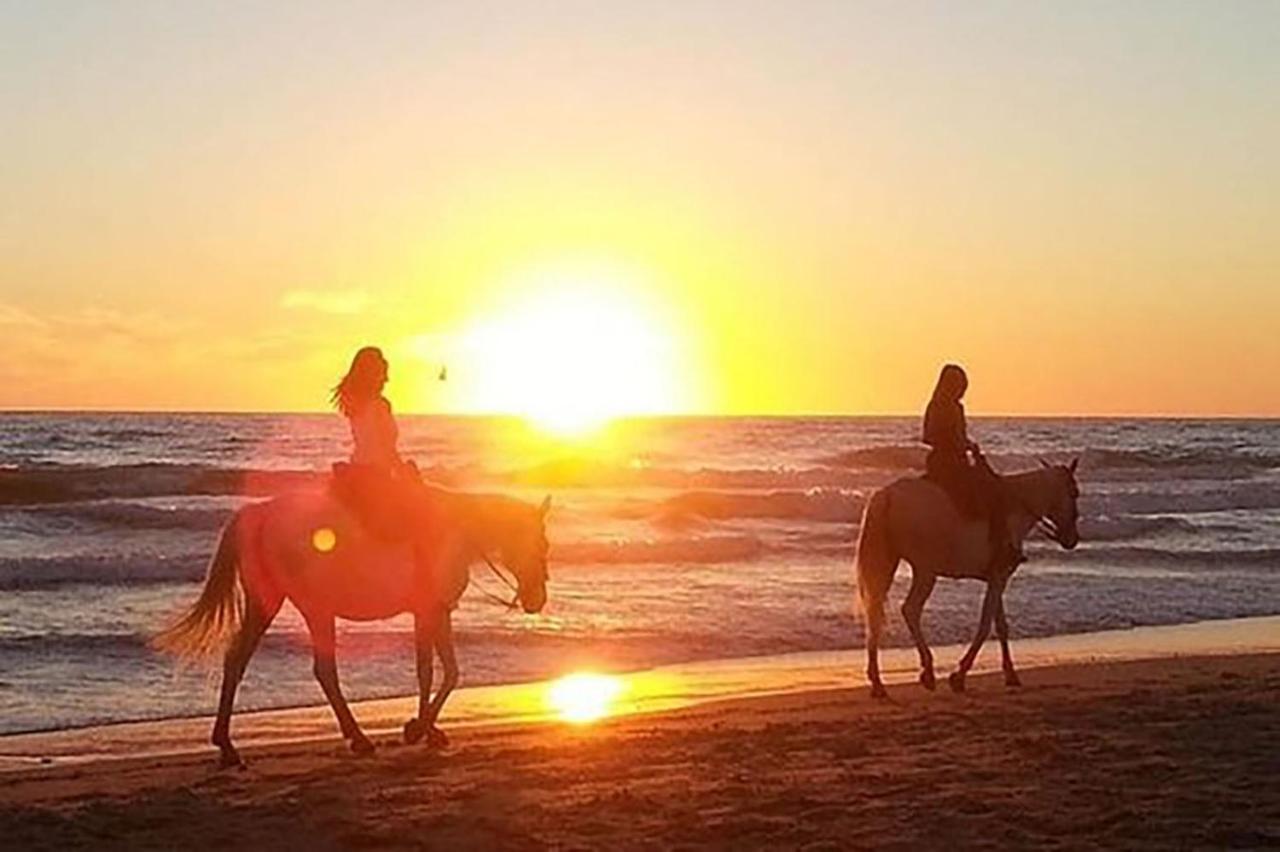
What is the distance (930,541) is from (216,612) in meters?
5.33

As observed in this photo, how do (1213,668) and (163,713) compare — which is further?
(1213,668)

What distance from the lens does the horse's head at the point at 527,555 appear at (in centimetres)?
999

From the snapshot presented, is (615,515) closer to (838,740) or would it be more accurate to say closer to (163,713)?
(163,713)

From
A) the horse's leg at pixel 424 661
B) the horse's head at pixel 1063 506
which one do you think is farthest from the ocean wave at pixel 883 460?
the horse's leg at pixel 424 661

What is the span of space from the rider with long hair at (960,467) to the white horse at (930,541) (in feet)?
0.26

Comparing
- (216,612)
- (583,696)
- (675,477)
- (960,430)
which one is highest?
(960,430)

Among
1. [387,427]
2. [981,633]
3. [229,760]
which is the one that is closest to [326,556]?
[387,427]

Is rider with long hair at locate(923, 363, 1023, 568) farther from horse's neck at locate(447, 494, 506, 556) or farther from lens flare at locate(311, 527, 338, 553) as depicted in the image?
lens flare at locate(311, 527, 338, 553)

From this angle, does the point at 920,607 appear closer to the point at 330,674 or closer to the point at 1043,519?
the point at 1043,519

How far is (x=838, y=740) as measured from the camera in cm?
951

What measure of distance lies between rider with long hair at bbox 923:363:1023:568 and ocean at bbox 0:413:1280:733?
2.26 meters

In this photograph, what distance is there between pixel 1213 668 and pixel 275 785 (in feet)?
27.5

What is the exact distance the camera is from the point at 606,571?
24906 mm

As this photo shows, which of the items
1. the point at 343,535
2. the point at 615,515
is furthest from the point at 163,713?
the point at 615,515
